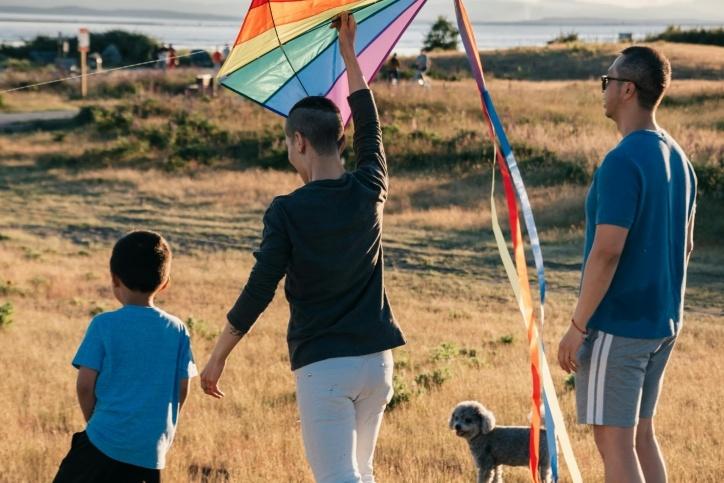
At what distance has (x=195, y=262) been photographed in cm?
1623

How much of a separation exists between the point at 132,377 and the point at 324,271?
0.85 m

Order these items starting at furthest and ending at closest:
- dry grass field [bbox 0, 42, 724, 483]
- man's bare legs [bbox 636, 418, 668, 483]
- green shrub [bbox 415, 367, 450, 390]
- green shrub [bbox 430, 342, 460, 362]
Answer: green shrub [bbox 430, 342, 460, 362] → green shrub [bbox 415, 367, 450, 390] → dry grass field [bbox 0, 42, 724, 483] → man's bare legs [bbox 636, 418, 668, 483]

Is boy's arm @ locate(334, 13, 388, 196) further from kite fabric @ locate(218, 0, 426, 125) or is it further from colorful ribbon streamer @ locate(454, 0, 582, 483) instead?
colorful ribbon streamer @ locate(454, 0, 582, 483)

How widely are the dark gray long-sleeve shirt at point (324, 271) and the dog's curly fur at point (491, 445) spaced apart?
2021 millimetres

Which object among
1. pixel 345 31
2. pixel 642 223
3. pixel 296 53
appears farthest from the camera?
pixel 296 53

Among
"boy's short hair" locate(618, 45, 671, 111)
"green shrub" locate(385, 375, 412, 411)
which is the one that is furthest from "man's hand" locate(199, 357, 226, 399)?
"green shrub" locate(385, 375, 412, 411)

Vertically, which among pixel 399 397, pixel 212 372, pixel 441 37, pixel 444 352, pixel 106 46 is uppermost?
pixel 441 37

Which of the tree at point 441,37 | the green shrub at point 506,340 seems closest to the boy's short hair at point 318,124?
the green shrub at point 506,340

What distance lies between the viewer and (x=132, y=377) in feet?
13.7

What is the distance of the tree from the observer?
2844 inches

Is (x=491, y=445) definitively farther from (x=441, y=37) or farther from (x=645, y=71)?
(x=441, y=37)

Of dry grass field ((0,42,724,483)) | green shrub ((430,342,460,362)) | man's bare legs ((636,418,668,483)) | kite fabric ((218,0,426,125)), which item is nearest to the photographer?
man's bare legs ((636,418,668,483))

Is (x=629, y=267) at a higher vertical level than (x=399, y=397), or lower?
higher

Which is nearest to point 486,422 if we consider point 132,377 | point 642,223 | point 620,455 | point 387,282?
point 620,455
